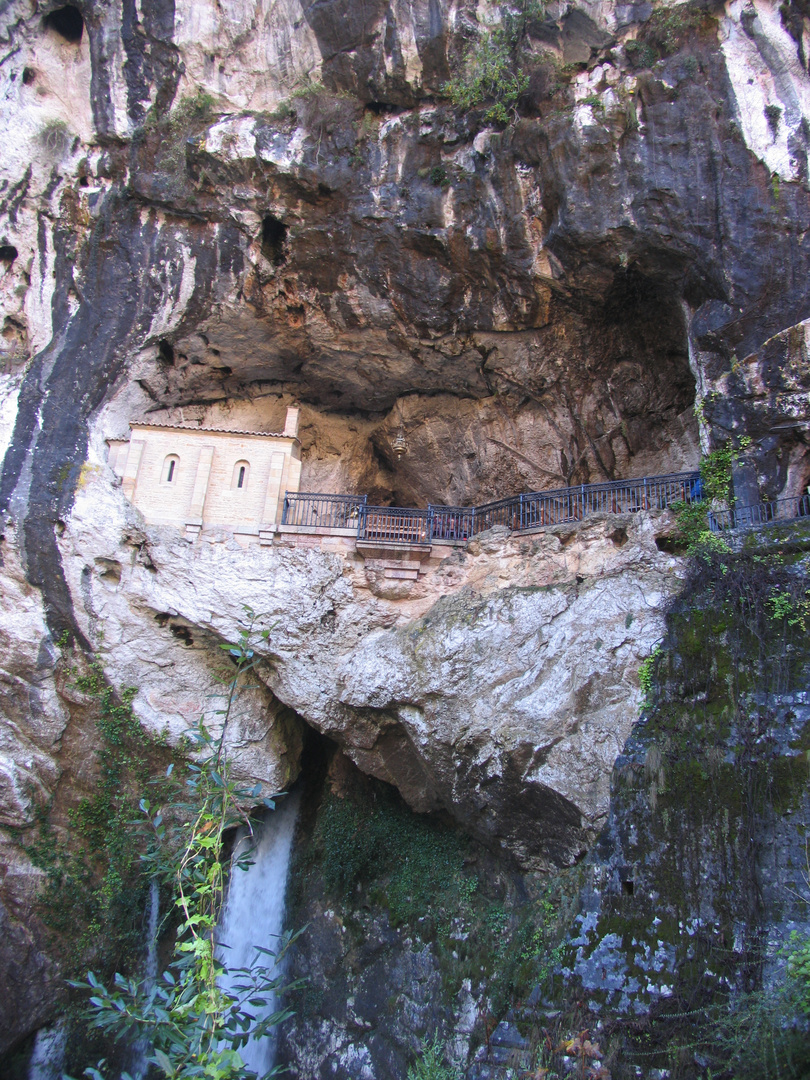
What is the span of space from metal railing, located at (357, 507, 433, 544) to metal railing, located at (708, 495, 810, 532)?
15.5ft

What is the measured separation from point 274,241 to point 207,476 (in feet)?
15.3

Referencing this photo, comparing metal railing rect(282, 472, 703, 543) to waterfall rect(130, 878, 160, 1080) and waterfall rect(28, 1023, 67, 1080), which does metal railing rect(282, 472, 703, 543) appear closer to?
waterfall rect(130, 878, 160, 1080)

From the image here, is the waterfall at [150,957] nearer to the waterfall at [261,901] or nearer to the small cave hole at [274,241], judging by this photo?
the waterfall at [261,901]

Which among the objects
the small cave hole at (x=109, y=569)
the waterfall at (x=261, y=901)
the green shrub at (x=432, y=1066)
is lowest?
the green shrub at (x=432, y=1066)

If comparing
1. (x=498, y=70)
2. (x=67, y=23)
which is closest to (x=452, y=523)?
(x=498, y=70)

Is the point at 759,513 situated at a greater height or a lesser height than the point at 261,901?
greater

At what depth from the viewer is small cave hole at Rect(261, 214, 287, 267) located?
1399 centimetres

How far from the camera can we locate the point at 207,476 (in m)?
14.0

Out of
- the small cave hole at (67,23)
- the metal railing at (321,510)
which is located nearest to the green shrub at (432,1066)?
the metal railing at (321,510)

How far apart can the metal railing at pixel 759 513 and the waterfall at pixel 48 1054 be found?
12740 mm

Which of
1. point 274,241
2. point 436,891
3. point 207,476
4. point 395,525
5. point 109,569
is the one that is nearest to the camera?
point 436,891

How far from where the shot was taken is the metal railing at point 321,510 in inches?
553

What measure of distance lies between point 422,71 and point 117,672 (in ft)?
39.9

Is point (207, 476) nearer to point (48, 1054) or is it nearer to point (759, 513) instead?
point (759, 513)
